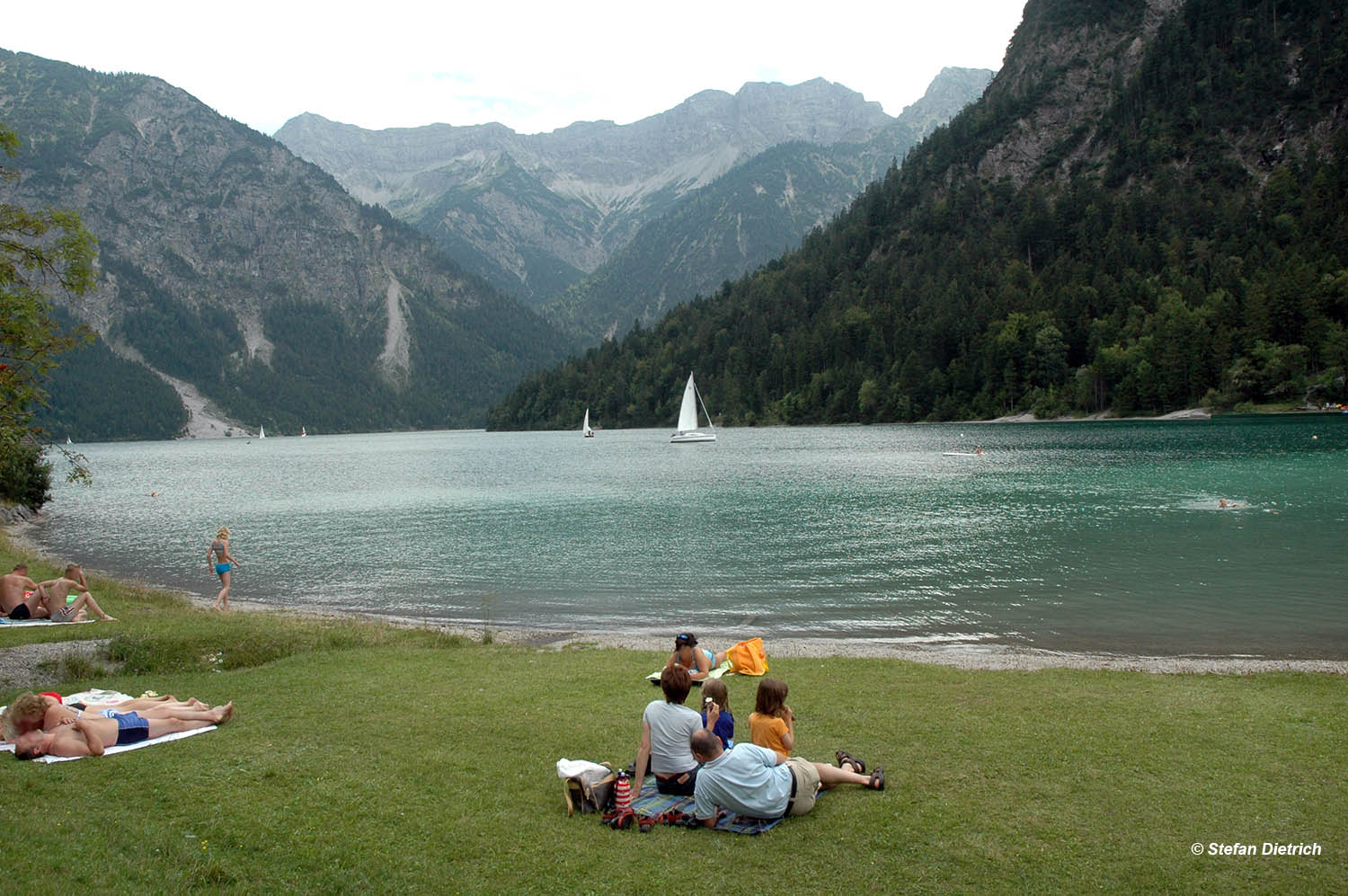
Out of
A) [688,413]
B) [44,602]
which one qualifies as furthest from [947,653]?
[688,413]

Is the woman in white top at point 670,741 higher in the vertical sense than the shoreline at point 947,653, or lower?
higher

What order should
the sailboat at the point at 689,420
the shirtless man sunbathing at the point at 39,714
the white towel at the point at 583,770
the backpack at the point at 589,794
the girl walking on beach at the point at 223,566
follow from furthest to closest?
the sailboat at the point at 689,420
the girl walking on beach at the point at 223,566
the shirtless man sunbathing at the point at 39,714
the white towel at the point at 583,770
the backpack at the point at 589,794

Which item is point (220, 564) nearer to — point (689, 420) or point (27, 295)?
point (27, 295)

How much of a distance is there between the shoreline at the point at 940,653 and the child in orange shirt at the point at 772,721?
8.84 metres

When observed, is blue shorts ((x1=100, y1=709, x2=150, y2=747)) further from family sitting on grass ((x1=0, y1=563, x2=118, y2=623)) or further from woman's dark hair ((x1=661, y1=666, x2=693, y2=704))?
family sitting on grass ((x1=0, y1=563, x2=118, y2=623))

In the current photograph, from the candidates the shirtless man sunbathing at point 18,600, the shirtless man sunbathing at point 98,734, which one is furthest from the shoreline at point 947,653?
the shirtless man sunbathing at point 98,734

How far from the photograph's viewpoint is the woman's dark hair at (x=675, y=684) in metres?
10.3

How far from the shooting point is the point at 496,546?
4419 cm

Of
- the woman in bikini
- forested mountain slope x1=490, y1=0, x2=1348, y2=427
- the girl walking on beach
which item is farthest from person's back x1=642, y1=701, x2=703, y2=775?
forested mountain slope x1=490, y1=0, x2=1348, y2=427

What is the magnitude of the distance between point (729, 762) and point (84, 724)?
29.0 feet

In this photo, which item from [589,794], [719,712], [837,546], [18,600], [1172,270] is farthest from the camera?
[1172,270]

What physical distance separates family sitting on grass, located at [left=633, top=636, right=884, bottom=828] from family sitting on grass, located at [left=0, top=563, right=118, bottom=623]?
55.9 ft

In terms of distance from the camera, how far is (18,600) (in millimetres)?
20938

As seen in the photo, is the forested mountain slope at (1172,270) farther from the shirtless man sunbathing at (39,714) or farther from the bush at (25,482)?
the bush at (25,482)
